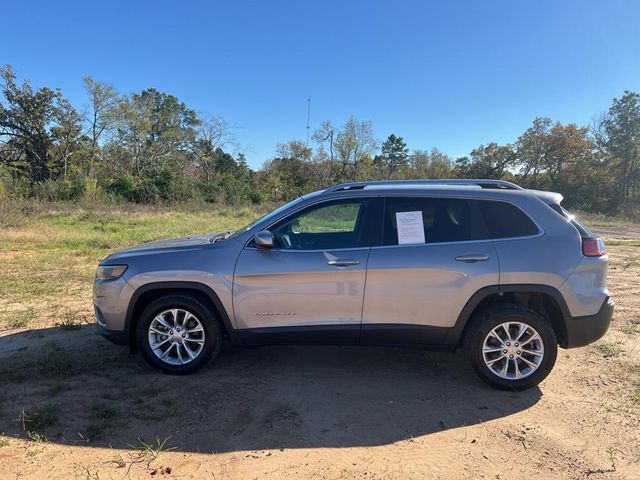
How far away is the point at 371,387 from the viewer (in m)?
3.90

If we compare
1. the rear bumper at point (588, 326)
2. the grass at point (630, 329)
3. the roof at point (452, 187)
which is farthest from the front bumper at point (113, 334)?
the grass at point (630, 329)

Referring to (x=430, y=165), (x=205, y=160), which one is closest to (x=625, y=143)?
Result: (x=430, y=165)

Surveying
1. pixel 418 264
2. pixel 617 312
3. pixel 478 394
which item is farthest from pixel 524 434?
pixel 617 312

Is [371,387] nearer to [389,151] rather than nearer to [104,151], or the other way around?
[104,151]

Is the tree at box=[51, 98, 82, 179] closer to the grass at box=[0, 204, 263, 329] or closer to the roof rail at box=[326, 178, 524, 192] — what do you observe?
the grass at box=[0, 204, 263, 329]

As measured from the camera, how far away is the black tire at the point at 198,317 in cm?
400

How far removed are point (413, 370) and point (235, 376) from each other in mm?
1729

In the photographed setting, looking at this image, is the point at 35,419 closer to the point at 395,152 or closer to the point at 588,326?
the point at 588,326

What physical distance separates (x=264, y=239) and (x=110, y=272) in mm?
1548

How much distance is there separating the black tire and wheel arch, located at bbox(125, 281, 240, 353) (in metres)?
0.07

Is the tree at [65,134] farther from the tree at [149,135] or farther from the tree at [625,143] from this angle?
the tree at [625,143]

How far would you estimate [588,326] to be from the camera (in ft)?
12.4

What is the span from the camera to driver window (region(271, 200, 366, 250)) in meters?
4.05

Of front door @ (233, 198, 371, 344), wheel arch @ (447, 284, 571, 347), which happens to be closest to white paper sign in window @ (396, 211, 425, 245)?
front door @ (233, 198, 371, 344)
